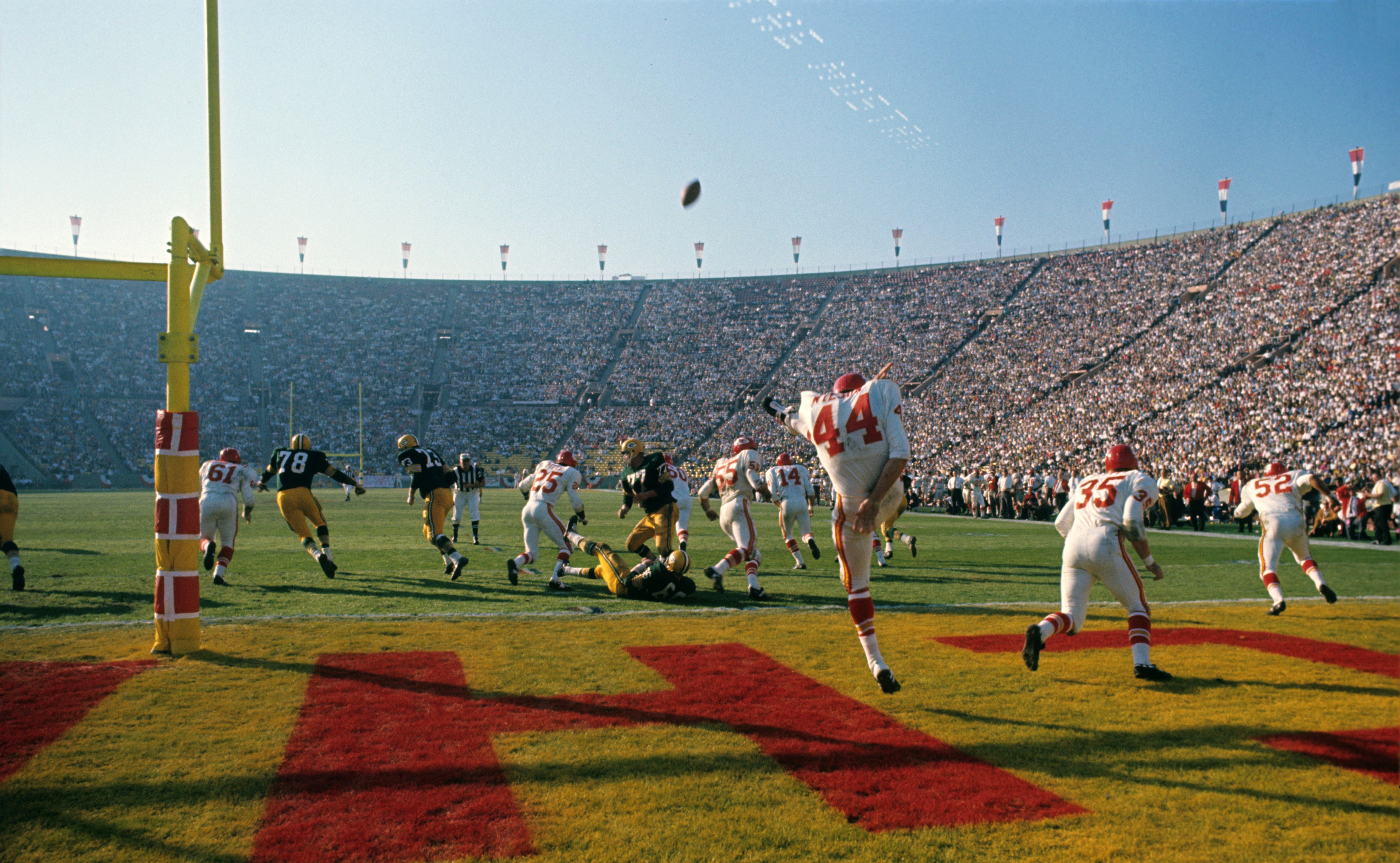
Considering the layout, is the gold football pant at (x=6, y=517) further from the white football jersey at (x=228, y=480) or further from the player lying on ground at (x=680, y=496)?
the player lying on ground at (x=680, y=496)

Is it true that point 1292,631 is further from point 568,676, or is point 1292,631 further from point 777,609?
point 568,676

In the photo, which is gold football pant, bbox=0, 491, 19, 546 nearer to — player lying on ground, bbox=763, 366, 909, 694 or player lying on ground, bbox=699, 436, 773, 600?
player lying on ground, bbox=699, 436, 773, 600

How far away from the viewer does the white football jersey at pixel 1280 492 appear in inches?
376

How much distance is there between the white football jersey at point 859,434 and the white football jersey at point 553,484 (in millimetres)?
5463

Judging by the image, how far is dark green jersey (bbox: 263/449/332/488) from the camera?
11289 millimetres

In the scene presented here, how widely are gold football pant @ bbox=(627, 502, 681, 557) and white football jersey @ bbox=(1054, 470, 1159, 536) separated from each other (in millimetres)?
5540

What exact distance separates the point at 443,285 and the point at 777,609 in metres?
61.1

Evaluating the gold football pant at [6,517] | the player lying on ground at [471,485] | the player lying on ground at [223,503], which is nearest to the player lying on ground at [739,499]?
the player lying on ground at [223,503]

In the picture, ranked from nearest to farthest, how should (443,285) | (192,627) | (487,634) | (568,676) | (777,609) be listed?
1. (568,676)
2. (192,627)
3. (487,634)
4. (777,609)
5. (443,285)

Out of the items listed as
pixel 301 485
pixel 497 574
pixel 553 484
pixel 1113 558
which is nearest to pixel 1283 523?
pixel 1113 558

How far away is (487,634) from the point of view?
793 cm

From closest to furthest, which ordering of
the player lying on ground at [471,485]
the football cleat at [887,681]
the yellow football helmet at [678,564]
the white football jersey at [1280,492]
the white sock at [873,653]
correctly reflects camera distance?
the football cleat at [887,681], the white sock at [873,653], the white football jersey at [1280,492], the yellow football helmet at [678,564], the player lying on ground at [471,485]

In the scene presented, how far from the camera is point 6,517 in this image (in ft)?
33.8

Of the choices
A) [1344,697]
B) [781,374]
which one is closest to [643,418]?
[781,374]
